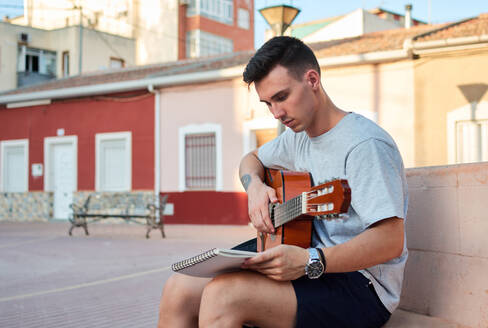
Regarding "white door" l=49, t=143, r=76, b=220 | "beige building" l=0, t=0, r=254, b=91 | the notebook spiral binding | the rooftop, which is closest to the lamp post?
the rooftop

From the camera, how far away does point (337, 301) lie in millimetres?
1925

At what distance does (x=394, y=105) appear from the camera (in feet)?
40.2

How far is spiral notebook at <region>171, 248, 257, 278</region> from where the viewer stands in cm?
182

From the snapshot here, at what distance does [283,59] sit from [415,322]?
3.76ft

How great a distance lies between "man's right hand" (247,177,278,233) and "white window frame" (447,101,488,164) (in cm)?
1008

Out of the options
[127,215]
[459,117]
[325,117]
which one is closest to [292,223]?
[325,117]

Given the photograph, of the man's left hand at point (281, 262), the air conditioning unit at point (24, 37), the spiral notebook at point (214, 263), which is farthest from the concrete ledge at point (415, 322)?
the air conditioning unit at point (24, 37)

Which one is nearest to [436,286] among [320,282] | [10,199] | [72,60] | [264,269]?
[320,282]

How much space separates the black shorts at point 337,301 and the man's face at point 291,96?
0.60m

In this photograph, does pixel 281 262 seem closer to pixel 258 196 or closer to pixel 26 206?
pixel 258 196

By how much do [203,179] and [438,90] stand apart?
611cm

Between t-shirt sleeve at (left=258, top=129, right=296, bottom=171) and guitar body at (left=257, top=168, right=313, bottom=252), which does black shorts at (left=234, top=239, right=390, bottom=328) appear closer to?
guitar body at (left=257, top=168, right=313, bottom=252)

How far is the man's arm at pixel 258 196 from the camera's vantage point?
2.28 metres

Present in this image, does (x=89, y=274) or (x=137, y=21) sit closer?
(x=89, y=274)
